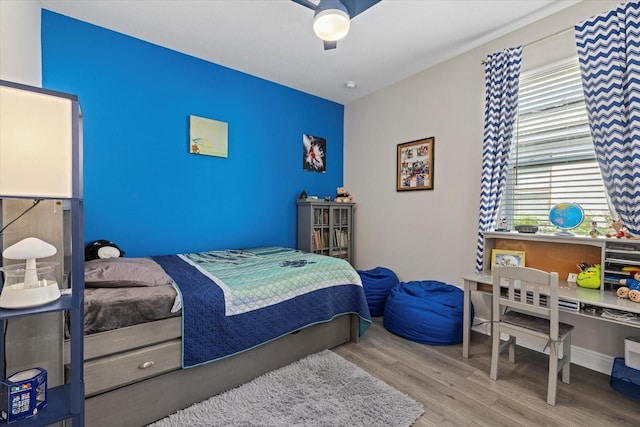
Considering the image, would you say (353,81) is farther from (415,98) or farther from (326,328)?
(326,328)

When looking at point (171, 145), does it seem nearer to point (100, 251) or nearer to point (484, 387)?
point (100, 251)

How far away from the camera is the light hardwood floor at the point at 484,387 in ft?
5.49

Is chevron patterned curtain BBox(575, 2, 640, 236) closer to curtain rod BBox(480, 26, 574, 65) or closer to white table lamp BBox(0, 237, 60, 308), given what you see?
curtain rod BBox(480, 26, 574, 65)

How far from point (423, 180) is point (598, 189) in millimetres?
1450

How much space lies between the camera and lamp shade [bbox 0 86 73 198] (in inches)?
38.0

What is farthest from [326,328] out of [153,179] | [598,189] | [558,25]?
[558,25]

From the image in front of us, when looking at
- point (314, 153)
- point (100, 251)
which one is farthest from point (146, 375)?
point (314, 153)

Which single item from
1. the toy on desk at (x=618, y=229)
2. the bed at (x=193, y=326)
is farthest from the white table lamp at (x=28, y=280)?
the toy on desk at (x=618, y=229)

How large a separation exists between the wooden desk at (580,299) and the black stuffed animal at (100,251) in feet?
9.51

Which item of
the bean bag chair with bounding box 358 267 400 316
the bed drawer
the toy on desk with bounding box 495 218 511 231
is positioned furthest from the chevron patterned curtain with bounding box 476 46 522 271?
the bed drawer

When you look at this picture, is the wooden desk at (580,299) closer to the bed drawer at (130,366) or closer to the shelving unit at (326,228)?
the shelving unit at (326,228)

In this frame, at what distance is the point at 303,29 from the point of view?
2543 millimetres

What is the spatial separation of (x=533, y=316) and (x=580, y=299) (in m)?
0.42

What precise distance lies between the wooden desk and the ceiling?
82.9 inches
